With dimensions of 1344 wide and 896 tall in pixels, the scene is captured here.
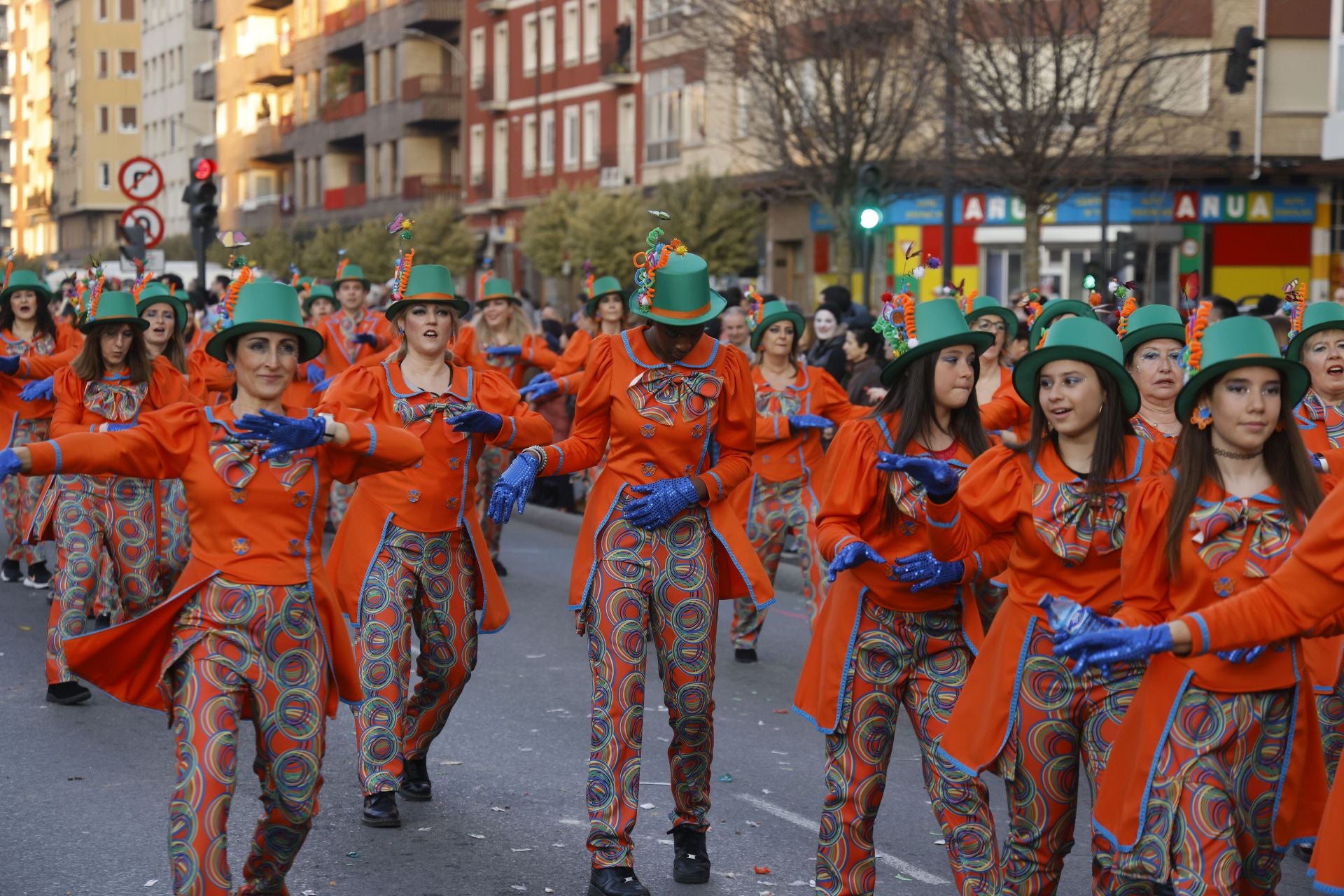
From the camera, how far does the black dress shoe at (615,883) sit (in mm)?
6379

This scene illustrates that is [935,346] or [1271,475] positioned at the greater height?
[935,346]

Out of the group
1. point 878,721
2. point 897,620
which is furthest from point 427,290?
point 878,721

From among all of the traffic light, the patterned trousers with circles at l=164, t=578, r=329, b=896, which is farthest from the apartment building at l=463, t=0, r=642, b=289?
the patterned trousers with circles at l=164, t=578, r=329, b=896

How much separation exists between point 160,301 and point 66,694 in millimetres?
2914

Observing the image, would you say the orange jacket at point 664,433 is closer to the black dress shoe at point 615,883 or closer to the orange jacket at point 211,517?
the black dress shoe at point 615,883

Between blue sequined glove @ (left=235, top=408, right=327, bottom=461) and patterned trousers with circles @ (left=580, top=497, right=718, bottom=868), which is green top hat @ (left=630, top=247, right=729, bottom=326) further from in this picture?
Answer: blue sequined glove @ (left=235, top=408, right=327, bottom=461)

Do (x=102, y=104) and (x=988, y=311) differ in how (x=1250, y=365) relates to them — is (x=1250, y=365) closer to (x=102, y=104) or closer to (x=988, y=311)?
(x=988, y=311)

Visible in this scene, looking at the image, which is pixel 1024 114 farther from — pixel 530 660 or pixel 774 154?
pixel 530 660

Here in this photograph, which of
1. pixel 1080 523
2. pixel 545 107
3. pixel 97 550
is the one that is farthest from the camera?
pixel 545 107

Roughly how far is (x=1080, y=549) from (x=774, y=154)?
1030 inches

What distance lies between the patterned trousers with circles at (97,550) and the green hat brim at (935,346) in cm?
501

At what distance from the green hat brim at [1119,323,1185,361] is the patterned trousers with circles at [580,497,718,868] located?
6.58ft

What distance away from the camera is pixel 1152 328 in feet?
25.0

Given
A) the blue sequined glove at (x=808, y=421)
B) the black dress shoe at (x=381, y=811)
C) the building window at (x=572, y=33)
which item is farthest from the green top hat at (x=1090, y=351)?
the building window at (x=572, y=33)
